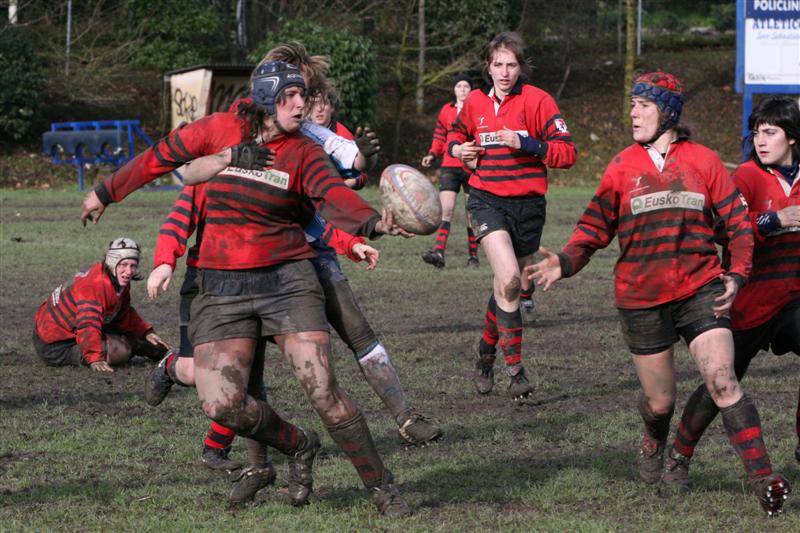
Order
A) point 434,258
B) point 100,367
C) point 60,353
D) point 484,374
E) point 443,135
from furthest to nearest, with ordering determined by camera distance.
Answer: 1. point 443,135
2. point 434,258
3. point 60,353
4. point 100,367
5. point 484,374

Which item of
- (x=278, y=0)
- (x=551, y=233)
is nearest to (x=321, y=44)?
(x=278, y=0)

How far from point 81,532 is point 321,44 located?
25034 mm

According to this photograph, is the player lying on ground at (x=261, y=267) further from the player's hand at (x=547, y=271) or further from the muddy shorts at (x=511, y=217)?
the muddy shorts at (x=511, y=217)

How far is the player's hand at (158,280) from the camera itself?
18.4 feet

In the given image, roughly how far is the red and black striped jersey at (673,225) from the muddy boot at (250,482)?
161 centimetres

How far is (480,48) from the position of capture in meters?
32.2

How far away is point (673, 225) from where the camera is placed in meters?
5.47

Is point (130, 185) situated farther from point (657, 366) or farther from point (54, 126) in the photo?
point (54, 126)

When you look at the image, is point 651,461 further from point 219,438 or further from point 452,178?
point 452,178


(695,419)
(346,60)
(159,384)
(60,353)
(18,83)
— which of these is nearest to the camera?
(695,419)

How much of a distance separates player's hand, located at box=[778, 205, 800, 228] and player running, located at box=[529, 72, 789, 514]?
0.86 ft

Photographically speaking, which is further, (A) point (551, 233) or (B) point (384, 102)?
(B) point (384, 102)

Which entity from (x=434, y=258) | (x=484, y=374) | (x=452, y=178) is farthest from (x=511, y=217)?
(x=452, y=178)

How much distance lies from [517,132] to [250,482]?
3.54 metres
